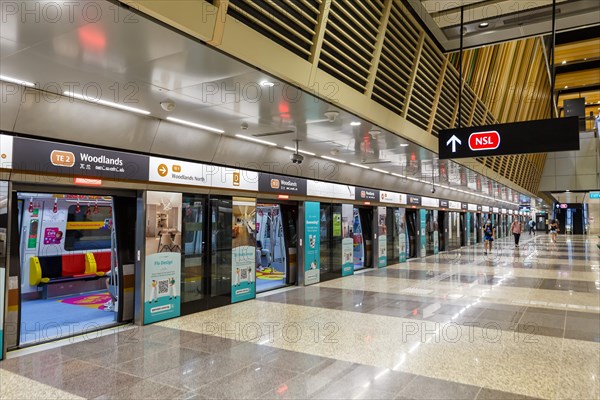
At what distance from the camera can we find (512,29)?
776 centimetres

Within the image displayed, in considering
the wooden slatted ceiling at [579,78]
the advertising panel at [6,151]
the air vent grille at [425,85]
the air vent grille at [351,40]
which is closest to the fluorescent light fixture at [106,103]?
the advertising panel at [6,151]

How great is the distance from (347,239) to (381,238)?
2426mm

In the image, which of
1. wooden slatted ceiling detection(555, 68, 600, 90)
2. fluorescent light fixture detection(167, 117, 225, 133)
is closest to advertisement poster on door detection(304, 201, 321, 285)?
fluorescent light fixture detection(167, 117, 225, 133)

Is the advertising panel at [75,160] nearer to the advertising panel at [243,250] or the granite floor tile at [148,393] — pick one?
the advertising panel at [243,250]

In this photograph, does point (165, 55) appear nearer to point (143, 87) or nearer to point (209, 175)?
point (143, 87)

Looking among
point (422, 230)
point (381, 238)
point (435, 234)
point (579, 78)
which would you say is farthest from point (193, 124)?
point (579, 78)

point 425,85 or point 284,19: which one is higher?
point 425,85

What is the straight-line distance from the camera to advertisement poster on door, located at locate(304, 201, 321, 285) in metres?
9.77

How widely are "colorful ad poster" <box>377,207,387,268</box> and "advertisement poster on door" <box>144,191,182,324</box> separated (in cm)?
795

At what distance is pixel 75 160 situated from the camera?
17.2 ft

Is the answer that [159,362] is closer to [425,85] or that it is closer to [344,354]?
[344,354]

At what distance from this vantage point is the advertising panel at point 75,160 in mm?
4770

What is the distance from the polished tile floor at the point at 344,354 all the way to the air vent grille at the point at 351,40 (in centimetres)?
346

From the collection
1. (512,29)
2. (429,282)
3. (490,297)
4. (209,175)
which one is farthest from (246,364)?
(512,29)
